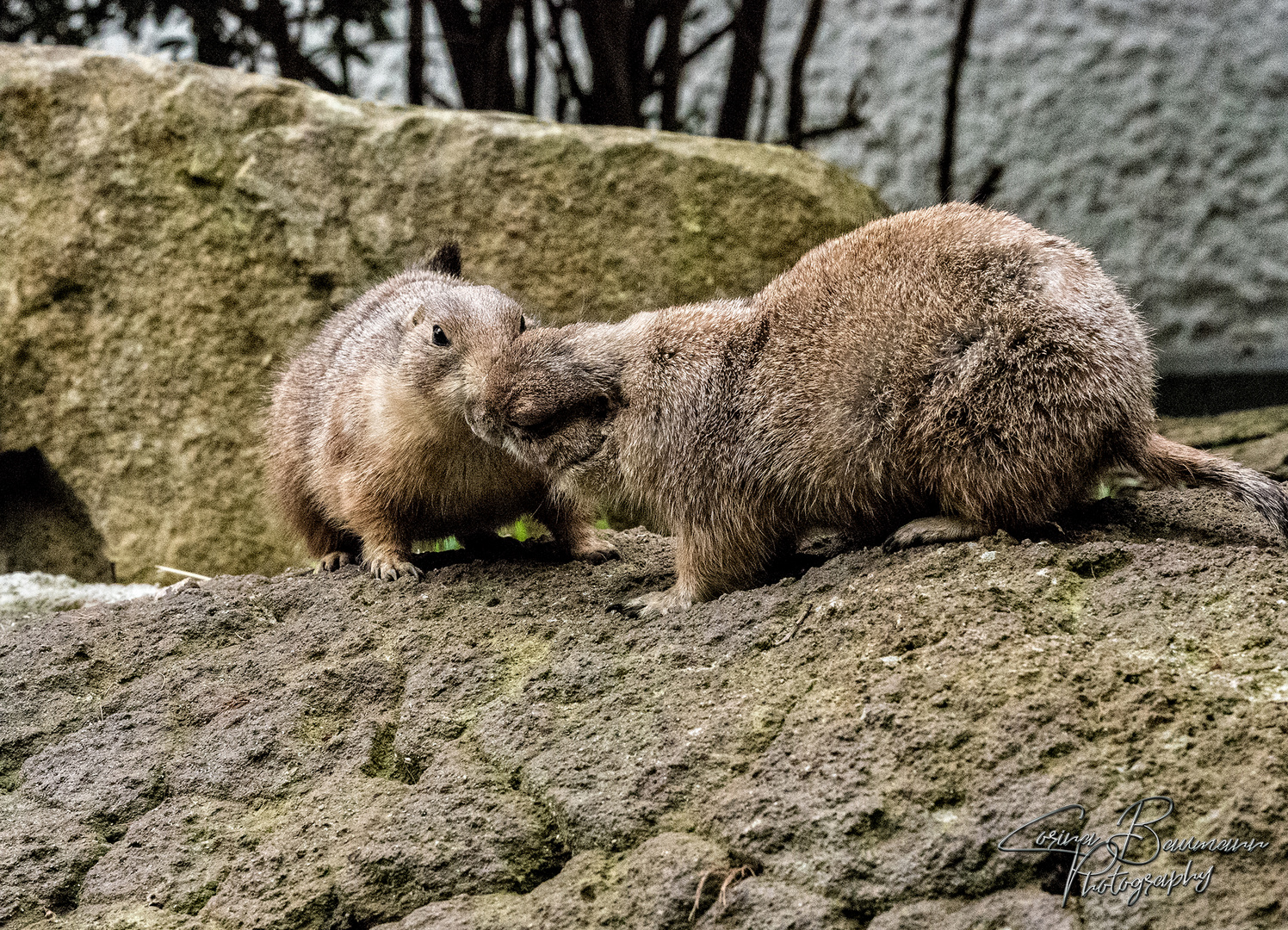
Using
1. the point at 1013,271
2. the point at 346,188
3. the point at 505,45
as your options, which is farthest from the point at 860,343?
the point at 505,45

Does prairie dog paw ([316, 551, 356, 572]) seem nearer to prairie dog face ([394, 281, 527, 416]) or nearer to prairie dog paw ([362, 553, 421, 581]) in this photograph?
prairie dog paw ([362, 553, 421, 581])

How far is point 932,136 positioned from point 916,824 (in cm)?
849

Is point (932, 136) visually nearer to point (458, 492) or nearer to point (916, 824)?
point (458, 492)

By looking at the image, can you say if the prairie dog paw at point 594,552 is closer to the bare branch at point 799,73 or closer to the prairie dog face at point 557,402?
the prairie dog face at point 557,402

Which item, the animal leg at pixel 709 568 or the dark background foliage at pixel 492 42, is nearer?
the animal leg at pixel 709 568

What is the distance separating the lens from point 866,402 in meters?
3.65

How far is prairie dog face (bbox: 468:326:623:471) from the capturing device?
404 centimetres

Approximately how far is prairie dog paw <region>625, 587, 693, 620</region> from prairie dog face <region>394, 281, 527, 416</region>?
955 millimetres

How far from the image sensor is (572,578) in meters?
4.43

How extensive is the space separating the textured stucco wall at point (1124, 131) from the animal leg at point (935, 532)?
6311mm

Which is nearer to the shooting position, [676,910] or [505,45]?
[676,910]

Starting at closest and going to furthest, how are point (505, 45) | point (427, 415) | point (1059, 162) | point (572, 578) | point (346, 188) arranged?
1. point (572, 578)
2. point (427, 415)
3. point (346, 188)
4. point (505, 45)
5. point (1059, 162)

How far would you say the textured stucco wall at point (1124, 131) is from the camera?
30.6 feet

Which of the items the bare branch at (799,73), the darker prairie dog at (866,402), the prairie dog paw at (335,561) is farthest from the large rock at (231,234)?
the darker prairie dog at (866,402)
